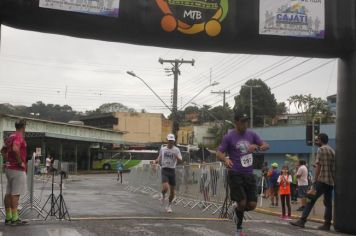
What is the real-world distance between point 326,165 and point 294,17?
2978 mm

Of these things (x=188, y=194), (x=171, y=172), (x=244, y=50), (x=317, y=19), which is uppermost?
(x=317, y=19)

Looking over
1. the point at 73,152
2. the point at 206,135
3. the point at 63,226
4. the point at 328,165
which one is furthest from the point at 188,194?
the point at 206,135

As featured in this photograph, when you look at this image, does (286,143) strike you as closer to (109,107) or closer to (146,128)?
(146,128)

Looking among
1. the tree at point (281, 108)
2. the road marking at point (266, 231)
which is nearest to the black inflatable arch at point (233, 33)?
the road marking at point (266, 231)

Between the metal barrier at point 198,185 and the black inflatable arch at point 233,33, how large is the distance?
4312 mm

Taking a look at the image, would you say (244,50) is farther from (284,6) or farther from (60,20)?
(60,20)

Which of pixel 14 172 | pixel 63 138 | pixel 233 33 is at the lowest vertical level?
pixel 14 172

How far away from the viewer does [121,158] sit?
222ft

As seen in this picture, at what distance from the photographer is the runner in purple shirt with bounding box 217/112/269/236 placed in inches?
315

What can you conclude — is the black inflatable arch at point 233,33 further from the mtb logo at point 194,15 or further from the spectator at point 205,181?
the spectator at point 205,181

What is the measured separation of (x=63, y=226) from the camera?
920 cm

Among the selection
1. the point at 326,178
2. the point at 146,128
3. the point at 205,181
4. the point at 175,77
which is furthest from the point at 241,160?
the point at 146,128

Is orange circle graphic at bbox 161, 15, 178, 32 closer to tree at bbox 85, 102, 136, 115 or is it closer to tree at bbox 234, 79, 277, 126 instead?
tree at bbox 234, 79, 277, 126

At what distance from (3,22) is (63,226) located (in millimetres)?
3602
